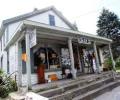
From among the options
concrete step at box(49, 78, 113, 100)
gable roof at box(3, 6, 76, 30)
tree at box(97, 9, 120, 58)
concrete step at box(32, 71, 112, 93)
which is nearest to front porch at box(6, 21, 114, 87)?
concrete step at box(32, 71, 112, 93)

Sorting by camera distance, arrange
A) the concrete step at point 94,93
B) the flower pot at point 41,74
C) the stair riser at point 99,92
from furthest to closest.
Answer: the flower pot at point 41,74 → the stair riser at point 99,92 → the concrete step at point 94,93

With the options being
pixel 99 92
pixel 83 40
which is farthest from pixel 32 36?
pixel 83 40

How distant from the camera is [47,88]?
21.0 ft

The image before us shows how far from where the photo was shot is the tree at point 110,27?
2435 cm

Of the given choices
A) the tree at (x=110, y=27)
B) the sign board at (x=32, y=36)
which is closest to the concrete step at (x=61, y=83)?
the sign board at (x=32, y=36)

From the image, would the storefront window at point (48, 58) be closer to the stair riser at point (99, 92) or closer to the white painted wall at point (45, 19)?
the stair riser at point (99, 92)

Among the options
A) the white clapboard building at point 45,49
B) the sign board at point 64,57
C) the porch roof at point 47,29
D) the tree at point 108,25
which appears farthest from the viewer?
the tree at point 108,25

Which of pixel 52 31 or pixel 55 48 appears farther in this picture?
pixel 55 48

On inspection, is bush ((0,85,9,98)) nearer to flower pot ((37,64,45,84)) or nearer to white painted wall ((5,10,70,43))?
flower pot ((37,64,45,84))

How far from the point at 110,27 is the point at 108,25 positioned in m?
0.51

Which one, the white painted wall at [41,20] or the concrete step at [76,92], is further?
the white painted wall at [41,20]

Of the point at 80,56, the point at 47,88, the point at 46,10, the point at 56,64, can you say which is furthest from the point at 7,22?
the point at 47,88

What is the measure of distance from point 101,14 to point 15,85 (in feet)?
76.8

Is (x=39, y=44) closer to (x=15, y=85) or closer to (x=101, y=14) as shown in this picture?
(x=15, y=85)
